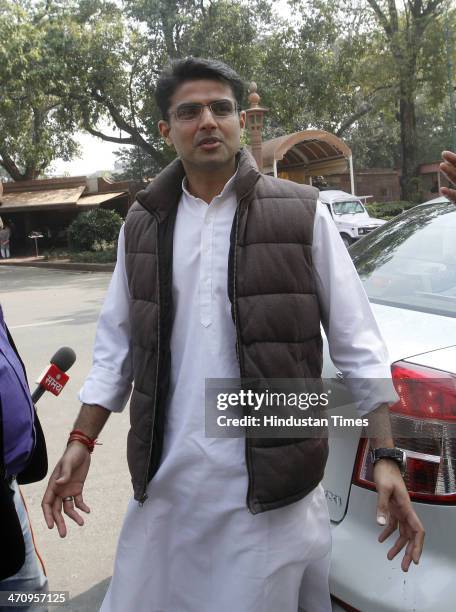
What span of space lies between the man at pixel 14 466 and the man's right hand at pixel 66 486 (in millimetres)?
90

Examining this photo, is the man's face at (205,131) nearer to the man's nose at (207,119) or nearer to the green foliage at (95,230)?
the man's nose at (207,119)

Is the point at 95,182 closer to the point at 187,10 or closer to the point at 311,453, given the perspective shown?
the point at 187,10

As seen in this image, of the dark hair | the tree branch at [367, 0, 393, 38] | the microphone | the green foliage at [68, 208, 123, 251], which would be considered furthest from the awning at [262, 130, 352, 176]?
the dark hair

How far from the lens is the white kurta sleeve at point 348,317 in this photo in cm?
164

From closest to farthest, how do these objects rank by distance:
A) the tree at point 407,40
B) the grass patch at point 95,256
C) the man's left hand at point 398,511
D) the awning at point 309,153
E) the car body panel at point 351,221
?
the man's left hand at point 398,511, the car body panel at point 351,221, the awning at point 309,153, the grass patch at point 95,256, the tree at point 407,40

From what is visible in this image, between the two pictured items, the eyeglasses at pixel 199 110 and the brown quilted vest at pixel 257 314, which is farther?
the eyeglasses at pixel 199 110

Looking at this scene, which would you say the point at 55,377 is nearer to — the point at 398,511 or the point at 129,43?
the point at 398,511

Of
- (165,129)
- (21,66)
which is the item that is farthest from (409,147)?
(165,129)

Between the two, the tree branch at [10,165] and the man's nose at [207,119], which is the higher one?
the tree branch at [10,165]

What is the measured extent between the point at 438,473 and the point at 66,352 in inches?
53.1

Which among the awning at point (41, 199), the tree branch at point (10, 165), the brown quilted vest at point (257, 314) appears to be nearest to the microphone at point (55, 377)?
the brown quilted vest at point (257, 314)

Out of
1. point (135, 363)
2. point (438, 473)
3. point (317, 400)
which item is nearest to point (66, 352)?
point (135, 363)

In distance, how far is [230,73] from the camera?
184cm

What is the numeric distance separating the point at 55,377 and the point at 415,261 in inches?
59.8
